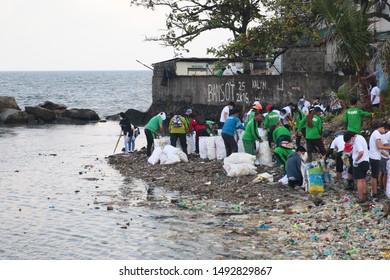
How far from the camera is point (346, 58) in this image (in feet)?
70.0

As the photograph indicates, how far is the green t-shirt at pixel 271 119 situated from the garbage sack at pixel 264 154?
1303 mm

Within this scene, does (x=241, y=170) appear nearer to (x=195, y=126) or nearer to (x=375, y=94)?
(x=195, y=126)

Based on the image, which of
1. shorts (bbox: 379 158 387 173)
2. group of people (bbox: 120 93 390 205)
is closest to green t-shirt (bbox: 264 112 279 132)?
group of people (bbox: 120 93 390 205)

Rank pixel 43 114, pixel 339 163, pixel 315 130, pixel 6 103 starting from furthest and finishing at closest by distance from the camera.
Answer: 1. pixel 6 103
2. pixel 43 114
3. pixel 315 130
4. pixel 339 163

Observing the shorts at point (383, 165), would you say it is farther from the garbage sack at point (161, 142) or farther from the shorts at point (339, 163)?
the garbage sack at point (161, 142)

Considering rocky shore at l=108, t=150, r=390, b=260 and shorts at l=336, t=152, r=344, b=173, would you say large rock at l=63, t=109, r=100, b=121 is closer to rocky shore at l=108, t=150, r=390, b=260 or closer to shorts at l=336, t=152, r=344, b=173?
rocky shore at l=108, t=150, r=390, b=260

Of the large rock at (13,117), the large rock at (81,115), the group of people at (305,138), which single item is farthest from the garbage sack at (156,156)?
the large rock at (81,115)

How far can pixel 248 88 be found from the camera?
118ft

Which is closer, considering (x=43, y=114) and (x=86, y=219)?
(x=86, y=219)

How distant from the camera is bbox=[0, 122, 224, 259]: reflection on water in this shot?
1448 centimetres

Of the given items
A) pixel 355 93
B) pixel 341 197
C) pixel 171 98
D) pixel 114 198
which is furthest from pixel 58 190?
pixel 171 98

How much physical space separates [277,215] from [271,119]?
6.20 m

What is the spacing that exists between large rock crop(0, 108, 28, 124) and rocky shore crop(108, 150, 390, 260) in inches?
1218

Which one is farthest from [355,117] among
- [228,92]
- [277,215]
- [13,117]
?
[13,117]
